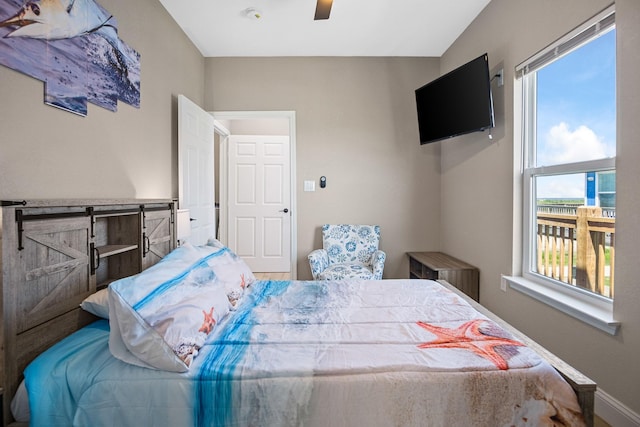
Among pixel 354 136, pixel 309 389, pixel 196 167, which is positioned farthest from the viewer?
pixel 354 136

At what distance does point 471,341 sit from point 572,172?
1368 millimetres

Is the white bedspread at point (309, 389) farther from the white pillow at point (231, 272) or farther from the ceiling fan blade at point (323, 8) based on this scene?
the ceiling fan blade at point (323, 8)

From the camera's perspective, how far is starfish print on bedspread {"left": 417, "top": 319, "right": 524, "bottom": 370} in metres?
1.13

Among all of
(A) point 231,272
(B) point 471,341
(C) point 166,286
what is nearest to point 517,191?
(B) point 471,341

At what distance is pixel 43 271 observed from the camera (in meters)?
1.23

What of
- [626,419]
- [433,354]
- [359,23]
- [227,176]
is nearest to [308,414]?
[433,354]

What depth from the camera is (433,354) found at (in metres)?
1.13

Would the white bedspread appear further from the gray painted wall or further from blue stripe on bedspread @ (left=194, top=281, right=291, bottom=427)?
the gray painted wall

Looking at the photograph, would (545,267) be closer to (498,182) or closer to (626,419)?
(498,182)

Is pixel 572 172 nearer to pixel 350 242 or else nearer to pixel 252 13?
pixel 350 242

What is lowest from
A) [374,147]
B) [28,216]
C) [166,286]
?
[166,286]

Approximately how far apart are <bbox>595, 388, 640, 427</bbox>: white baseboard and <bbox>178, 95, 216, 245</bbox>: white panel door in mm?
2965

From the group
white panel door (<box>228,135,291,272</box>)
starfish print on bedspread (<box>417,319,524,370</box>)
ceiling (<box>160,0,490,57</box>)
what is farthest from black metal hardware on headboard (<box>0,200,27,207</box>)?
white panel door (<box>228,135,291,272</box>)

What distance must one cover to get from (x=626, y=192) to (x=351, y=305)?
57.3 inches
